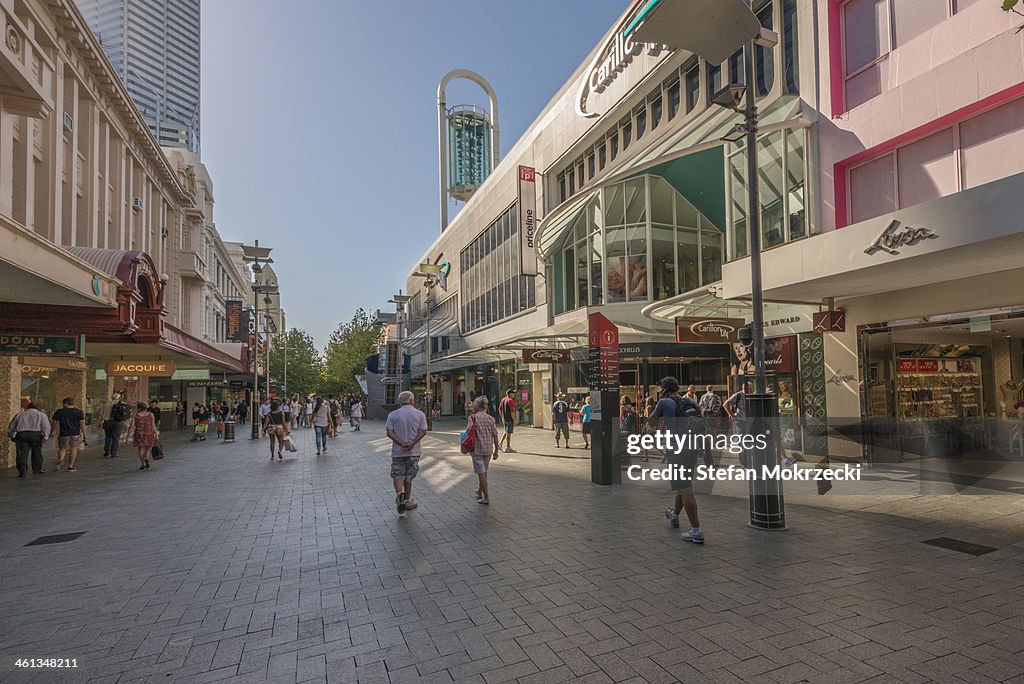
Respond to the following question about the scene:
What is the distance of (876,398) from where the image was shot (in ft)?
40.3

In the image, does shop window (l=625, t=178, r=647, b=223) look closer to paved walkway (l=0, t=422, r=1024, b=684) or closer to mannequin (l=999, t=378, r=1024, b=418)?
mannequin (l=999, t=378, r=1024, b=418)

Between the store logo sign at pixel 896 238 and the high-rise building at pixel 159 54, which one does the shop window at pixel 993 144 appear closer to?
the store logo sign at pixel 896 238

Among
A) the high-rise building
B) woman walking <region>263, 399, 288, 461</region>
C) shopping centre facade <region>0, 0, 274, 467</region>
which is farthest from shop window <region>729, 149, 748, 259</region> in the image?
the high-rise building

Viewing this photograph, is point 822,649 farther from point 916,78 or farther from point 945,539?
point 916,78

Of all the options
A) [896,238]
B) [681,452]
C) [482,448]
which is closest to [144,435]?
[482,448]

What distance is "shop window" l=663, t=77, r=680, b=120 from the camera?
1974cm

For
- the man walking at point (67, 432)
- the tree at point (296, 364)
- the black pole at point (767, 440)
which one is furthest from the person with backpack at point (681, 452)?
the tree at point (296, 364)

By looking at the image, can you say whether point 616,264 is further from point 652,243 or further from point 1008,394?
point 1008,394

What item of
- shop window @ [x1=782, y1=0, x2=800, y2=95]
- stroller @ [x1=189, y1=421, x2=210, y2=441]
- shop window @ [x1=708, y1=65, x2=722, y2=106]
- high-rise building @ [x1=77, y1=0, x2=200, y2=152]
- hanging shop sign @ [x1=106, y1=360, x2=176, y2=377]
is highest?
high-rise building @ [x1=77, y1=0, x2=200, y2=152]

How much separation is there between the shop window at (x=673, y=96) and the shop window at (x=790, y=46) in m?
5.42

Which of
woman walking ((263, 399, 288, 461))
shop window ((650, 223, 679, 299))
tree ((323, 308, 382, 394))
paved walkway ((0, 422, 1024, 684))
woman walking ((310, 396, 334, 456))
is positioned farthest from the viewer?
tree ((323, 308, 382, 394))

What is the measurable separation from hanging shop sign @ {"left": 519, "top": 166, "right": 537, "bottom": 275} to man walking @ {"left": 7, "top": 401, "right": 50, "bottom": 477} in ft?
65.5

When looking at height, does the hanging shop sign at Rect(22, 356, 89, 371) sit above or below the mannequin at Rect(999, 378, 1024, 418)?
above

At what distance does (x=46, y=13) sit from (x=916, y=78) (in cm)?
2285
